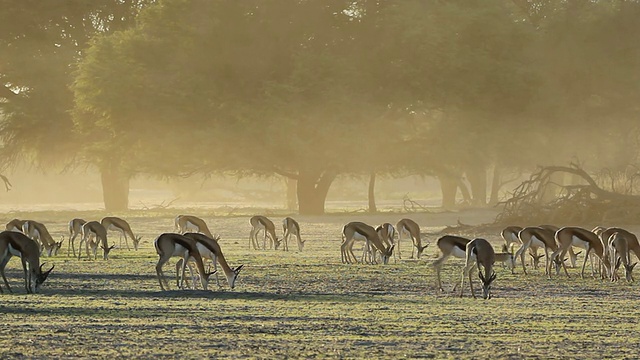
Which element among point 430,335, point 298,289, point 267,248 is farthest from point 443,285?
point 267,248

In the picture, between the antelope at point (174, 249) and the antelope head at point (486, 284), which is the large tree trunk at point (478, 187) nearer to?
the antelope at point (174, 249)

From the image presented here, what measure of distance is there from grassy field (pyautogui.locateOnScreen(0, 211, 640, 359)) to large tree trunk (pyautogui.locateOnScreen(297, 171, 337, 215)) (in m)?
28.1

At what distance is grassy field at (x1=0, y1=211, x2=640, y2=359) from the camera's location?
11531mm

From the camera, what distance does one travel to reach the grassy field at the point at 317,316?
11531 mm

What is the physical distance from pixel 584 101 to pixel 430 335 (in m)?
42.0

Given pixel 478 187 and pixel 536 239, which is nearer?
pixel 536 239

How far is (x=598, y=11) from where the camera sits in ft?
165

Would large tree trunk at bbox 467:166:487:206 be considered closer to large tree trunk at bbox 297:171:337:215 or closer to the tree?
large tree trunk at bbox 297:171:337:215

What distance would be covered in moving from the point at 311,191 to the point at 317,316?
37242 millimetres

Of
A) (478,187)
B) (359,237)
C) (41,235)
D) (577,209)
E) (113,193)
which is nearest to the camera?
(359,237)

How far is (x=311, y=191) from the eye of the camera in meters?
51.4

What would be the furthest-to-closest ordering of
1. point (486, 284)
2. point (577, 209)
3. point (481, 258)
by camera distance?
point (577, 209) < point (481, 258) < point (486, 284)

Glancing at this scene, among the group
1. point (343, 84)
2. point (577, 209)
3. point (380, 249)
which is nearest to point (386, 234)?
point (380, 249)

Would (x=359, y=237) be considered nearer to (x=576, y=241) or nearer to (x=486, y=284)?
(x=576, y=241)
